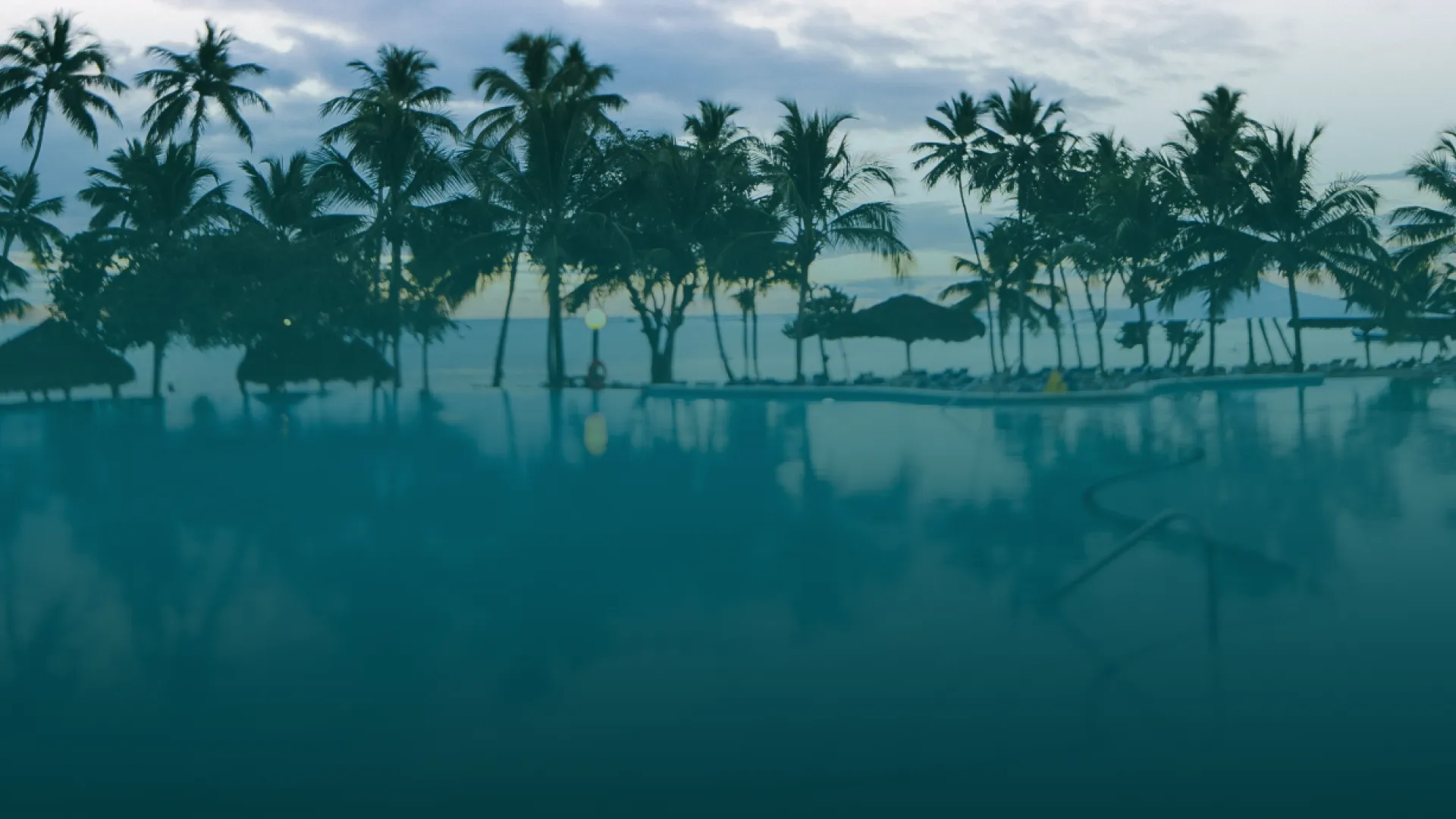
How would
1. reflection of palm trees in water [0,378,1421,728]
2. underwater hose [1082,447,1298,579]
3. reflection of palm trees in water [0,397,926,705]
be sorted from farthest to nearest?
underwater hose [1082,447,1298,579], reflection of palm trees in water [0,378,1421,728], reflection of palm trees in water [0,397,926,705]

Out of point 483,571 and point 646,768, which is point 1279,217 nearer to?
point 483,571

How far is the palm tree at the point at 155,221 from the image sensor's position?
25.2 m

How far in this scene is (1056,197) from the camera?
91.4 feet

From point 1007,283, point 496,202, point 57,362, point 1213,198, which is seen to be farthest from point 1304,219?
point 57,362

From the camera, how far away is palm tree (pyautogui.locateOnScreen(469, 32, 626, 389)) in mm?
23422

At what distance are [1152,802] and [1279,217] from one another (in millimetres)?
24836

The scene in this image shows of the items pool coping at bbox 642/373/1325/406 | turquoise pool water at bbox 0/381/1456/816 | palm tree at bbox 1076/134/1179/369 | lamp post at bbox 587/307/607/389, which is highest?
palm tree at bbox 1076/134/1179/369

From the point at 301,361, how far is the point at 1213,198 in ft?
63.0

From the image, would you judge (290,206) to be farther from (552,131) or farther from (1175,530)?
(1175,530)

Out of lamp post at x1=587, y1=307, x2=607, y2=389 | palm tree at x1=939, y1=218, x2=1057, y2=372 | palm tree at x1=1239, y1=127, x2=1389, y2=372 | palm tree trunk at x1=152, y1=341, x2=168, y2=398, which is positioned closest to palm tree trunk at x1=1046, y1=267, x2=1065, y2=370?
palm tree at x1=939, y1=218, x2=1057, y2=372

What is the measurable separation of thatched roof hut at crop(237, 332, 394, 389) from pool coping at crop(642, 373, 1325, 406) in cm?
676

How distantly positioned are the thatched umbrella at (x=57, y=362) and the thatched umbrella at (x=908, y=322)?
15.9 metres

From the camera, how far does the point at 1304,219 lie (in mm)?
25672

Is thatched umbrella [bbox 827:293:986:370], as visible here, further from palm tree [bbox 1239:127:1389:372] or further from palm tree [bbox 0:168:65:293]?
palm tree [bbox 0:168:65:293]
